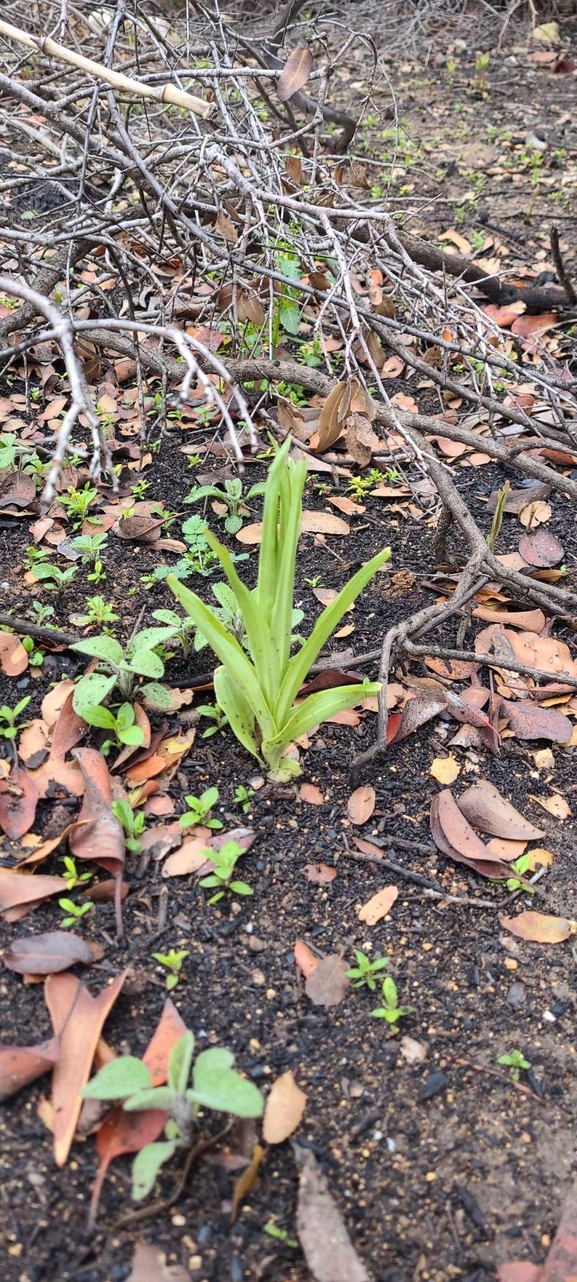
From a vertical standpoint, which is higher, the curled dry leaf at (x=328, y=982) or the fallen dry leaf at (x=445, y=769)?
the curled dry leaf at (x=328, y=982)

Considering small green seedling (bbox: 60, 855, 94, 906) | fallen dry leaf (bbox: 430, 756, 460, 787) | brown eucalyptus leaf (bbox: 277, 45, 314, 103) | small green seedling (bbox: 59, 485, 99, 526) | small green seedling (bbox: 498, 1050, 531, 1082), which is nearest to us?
small green seedling (bbox: 498, 1050, 531, 1082)

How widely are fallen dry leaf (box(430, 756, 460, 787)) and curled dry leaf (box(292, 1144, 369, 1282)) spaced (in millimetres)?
710

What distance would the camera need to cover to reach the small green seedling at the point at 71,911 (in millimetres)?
1373

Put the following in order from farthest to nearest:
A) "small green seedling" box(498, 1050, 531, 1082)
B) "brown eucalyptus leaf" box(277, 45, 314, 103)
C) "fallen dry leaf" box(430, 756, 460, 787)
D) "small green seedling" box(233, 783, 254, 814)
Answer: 1. "brown eucalyptus leaf" box(277, 45, 314, 103)
2. "fallen dry leaf" box(430, 756, 460, 787)
3. "small green seedling" box(233, 783, 254, 814)
4. "small green seedling" box(498, 1050, 531, 1082)

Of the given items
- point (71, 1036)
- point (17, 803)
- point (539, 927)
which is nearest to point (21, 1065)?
point (71, 1036)

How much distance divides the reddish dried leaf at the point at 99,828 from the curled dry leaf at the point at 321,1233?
0.44 m

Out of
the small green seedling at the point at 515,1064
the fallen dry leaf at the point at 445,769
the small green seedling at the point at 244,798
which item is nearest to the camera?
the small green seedling at the point at 515,1064

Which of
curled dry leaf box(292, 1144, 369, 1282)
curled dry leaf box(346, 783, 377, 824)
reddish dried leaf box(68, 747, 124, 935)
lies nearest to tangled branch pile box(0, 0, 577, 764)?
curled dry leaf box(346, 783, 377, 824)

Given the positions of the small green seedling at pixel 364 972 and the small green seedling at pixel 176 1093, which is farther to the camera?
the small green seedling at pixel 364 972

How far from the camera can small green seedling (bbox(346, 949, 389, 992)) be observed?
1.36 meters

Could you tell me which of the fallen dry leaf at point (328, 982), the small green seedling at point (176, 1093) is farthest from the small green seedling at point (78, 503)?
the small green seedling at point (176, 1093)

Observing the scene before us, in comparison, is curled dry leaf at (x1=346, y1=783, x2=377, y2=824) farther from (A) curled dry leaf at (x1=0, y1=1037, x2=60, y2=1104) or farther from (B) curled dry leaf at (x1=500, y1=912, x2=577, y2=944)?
(A) curled dry leaf at (x1=0, y1=1037, x2=60, y2=1104)

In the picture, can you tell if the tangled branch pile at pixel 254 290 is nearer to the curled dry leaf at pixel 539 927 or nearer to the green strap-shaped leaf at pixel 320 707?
the green strap-shaped leaf at pixel 320 707

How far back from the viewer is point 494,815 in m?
1.61
